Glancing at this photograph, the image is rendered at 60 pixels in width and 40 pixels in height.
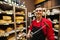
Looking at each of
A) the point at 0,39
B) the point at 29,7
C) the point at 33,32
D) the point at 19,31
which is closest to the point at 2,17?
the point at 0,39

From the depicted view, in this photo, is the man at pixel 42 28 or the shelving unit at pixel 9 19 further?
the shelving unit at pixel 9 19

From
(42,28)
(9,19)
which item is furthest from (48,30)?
(9,19)

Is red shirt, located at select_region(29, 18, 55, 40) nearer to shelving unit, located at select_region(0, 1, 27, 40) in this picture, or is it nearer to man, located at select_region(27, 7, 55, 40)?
man, located at select_region(27, 7, 55, 40)

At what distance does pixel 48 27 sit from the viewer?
94.2 inches

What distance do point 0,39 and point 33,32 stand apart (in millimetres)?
1540

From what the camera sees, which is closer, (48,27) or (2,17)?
(48,27)

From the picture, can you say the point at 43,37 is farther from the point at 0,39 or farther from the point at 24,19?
the point at 24,19

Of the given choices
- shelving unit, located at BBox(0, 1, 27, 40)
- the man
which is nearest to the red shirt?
the man

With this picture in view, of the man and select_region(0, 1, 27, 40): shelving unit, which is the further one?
select_region(0, 1, 27, 40): shelving unit

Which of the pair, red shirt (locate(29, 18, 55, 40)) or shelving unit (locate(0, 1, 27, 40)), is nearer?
red shirt (locate(29, 18, 55, 40))

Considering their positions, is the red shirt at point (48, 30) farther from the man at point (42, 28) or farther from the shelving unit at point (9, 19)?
the shelving unit at point (9, 19)

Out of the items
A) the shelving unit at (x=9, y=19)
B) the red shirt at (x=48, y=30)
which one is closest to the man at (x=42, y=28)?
the red shirt at (x=48, y=30)

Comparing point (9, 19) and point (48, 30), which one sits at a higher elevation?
point (9, 19)

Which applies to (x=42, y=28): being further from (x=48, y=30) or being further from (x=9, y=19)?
(x=9, y=19)
